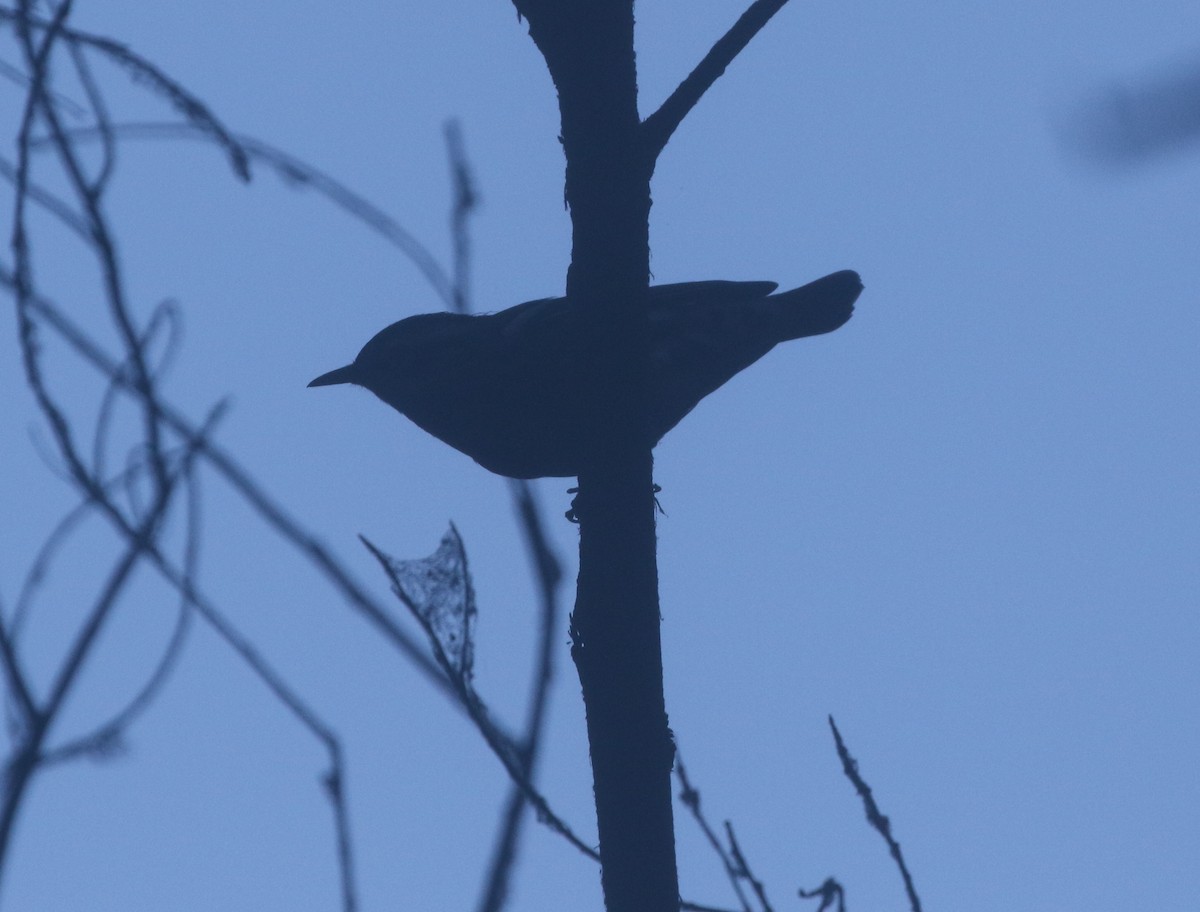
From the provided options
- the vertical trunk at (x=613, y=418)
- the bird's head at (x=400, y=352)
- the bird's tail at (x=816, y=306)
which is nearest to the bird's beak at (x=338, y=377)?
the bird's head at (x=400, y=352)

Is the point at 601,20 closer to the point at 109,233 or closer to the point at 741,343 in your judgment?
the point at 109,233

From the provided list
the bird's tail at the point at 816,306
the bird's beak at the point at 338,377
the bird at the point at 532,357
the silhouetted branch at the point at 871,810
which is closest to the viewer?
the silhouetted branch at the point at 871,810

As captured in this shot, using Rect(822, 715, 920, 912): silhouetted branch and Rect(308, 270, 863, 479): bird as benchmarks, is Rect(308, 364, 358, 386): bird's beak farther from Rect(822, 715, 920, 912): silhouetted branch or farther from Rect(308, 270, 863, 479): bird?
Rect(822, 715, 920, 912): silhouetted branch

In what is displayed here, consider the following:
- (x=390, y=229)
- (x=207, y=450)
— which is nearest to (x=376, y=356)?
(x=390, y=229)

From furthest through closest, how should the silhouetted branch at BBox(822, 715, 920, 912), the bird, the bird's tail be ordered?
the bird's tail, the bird, the silhouetted branch at BBox(822, 715, 920, 912)

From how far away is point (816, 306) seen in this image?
16.4 feet

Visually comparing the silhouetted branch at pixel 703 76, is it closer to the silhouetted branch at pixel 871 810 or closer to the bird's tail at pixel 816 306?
the silhouetted branch at pixel 871 810

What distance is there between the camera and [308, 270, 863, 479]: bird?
3863 millimetres

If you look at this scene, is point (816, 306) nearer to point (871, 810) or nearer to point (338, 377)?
point (338, 377)

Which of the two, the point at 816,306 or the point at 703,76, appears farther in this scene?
the point at 816,306

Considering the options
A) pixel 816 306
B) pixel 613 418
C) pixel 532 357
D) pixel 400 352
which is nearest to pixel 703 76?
pixel 613 418

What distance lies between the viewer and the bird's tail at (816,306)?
493cm

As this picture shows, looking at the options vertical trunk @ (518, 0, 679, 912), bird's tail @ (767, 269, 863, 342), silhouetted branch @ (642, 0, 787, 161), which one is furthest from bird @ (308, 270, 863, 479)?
silhouetted branch @ (642, 0, 787, 161)

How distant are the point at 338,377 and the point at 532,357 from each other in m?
1.83
